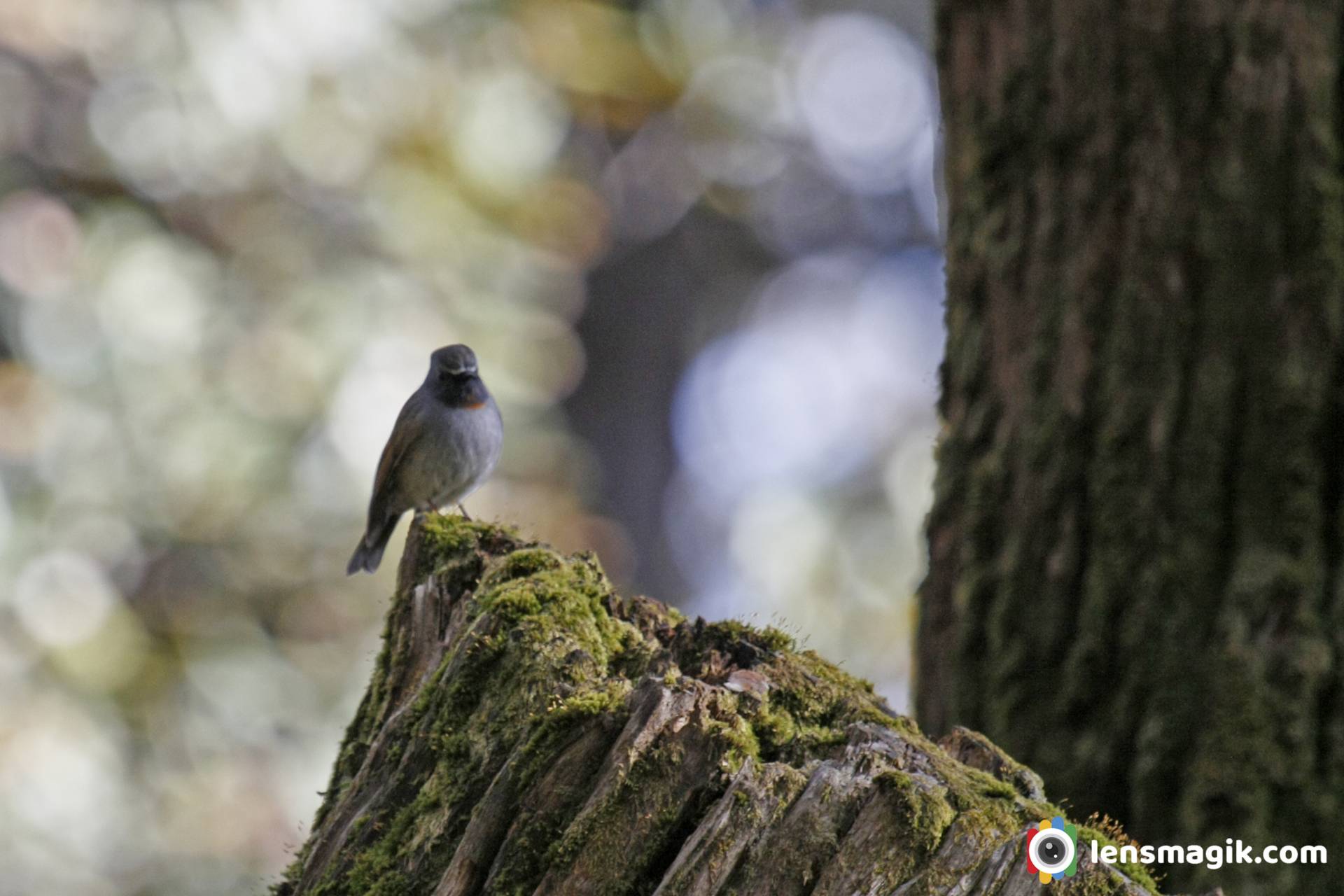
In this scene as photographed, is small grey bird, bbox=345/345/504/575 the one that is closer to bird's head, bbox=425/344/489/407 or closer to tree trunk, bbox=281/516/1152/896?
bird's head, bbox=425/344/489/407

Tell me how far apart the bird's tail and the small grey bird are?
401 mm

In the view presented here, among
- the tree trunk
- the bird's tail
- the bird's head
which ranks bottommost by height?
the tree trunk

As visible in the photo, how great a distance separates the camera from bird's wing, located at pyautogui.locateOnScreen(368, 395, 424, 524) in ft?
20.5

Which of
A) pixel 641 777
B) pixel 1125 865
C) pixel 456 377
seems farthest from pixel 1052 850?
pixel 456 377

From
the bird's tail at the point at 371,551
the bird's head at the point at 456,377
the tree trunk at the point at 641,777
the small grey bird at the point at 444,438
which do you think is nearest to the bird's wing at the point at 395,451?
the small grey bird at the point at 444,438

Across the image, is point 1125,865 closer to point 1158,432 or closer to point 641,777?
point 641,777

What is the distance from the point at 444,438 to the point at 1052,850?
4240 millimetres

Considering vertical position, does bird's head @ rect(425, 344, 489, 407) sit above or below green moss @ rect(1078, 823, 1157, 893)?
above

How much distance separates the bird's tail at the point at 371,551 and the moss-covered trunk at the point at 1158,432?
3.16 metres

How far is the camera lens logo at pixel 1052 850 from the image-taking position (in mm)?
2342

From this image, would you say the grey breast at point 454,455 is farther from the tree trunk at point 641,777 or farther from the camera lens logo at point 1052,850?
the camera lens logo at point 1052,850

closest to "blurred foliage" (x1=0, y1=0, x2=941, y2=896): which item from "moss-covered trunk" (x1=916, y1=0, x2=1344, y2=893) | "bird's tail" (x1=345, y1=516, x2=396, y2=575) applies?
"bird's tail" (x1=345, y1=516, x2=396, y2=575)

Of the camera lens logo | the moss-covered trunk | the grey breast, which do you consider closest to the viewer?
the camera lens logo

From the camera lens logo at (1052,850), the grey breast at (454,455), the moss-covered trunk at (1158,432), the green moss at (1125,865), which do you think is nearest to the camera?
the camera lens logo at (1052,850)
